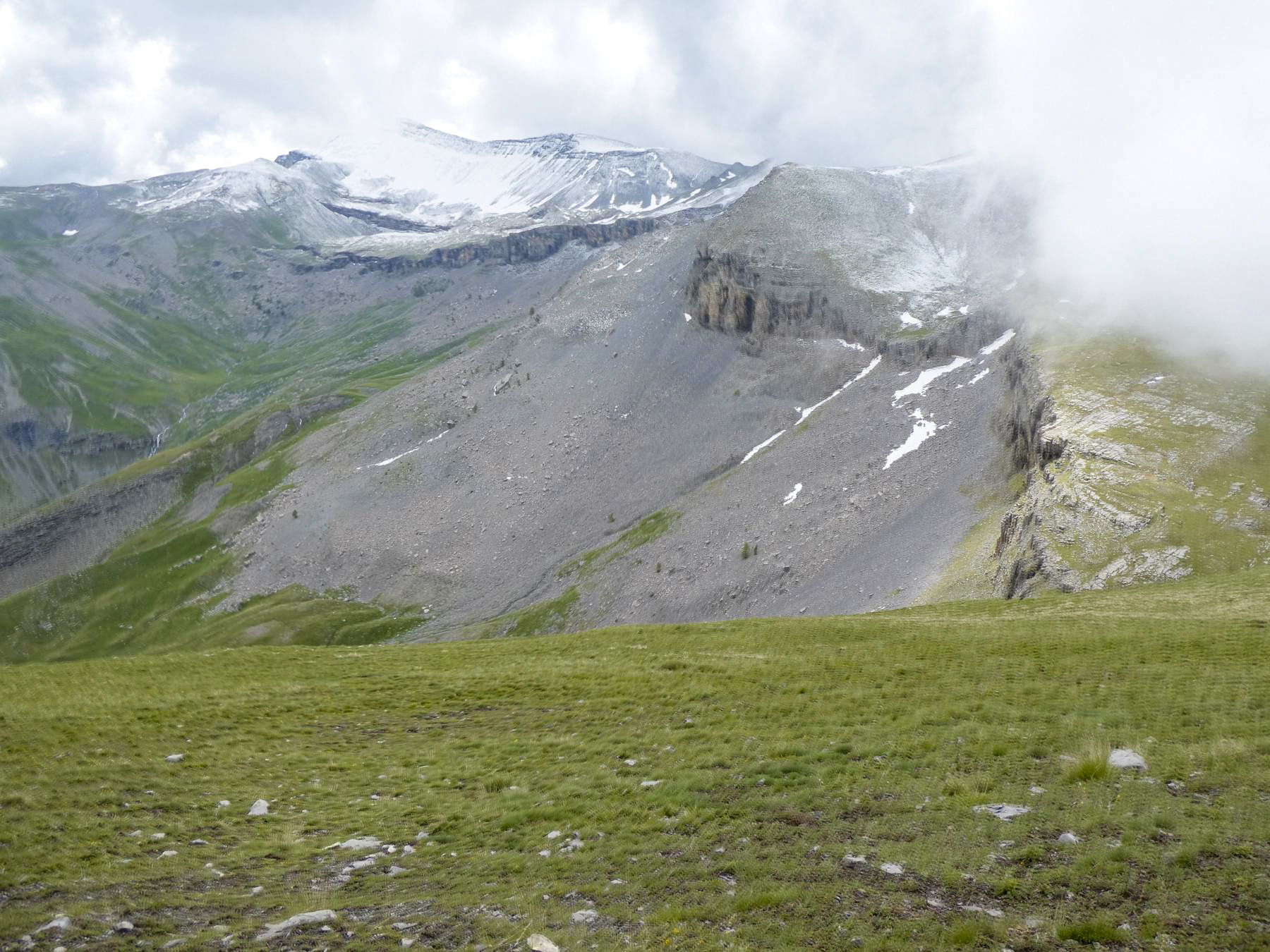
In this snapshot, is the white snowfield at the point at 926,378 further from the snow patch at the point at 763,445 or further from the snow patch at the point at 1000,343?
the snow patch at the point at 763,445

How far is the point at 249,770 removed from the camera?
20969mm

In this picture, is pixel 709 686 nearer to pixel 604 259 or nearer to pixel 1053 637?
pixel 1053 637

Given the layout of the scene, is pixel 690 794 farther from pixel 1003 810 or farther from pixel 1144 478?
pixel 1144 478

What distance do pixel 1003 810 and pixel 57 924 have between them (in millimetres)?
16752

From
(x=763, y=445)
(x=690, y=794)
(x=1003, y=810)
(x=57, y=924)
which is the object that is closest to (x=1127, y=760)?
(x=1003, y=810)

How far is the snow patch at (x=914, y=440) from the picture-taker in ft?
291

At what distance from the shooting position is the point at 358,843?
53.6ft

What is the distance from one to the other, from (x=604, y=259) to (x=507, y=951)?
190187mm

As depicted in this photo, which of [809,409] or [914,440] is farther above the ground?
[809,409]

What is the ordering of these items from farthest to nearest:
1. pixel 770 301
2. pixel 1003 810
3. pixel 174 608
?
1. pixel 770 301
2. pixel 174 608
3. pixel 1003 810

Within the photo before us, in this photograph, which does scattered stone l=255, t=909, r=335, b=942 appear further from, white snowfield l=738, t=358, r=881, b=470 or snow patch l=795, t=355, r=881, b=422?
snow patch l=795, t=355, r=881, b=422

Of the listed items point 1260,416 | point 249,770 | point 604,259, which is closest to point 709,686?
point 249,770

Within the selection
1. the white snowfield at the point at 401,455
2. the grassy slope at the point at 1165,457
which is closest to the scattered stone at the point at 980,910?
the grassy slope at the point at 1165,457

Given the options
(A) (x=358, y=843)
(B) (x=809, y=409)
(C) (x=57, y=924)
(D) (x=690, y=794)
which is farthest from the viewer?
(B) (x=809, y=409)
